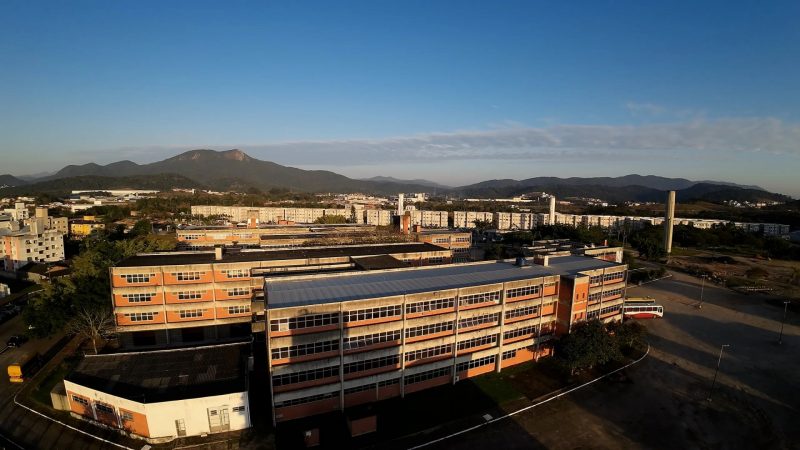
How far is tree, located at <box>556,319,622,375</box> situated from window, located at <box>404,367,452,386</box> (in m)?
11.6

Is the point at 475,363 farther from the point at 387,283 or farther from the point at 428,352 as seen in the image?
the point at 387,283

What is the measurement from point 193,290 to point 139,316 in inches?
A: 232

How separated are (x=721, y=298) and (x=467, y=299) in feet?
189

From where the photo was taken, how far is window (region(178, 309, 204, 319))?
1750 inches

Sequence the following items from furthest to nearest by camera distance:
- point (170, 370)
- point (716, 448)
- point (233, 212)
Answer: point (233, 212), point (170, 370), point (716, 448)

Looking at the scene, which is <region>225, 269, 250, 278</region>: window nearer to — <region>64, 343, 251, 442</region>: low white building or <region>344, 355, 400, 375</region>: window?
<region>64, 343, 251, 442</region>: low white building

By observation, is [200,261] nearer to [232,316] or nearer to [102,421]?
[232,316]

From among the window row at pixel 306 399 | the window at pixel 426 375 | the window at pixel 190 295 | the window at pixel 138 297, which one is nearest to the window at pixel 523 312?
the window at pixel 426 375

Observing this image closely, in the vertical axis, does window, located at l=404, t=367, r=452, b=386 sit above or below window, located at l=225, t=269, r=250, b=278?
below

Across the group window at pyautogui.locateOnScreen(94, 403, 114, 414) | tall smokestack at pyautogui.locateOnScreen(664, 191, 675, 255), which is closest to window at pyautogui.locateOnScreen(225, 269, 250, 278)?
window at pyautogui.locateOnScreen(94, 403, 114, 414)

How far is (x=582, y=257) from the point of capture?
52.9m

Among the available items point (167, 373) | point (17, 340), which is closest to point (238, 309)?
point (167, 373)

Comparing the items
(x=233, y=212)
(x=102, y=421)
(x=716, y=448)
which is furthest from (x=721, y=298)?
(x=233, y=212)

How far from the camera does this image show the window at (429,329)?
3338cm
